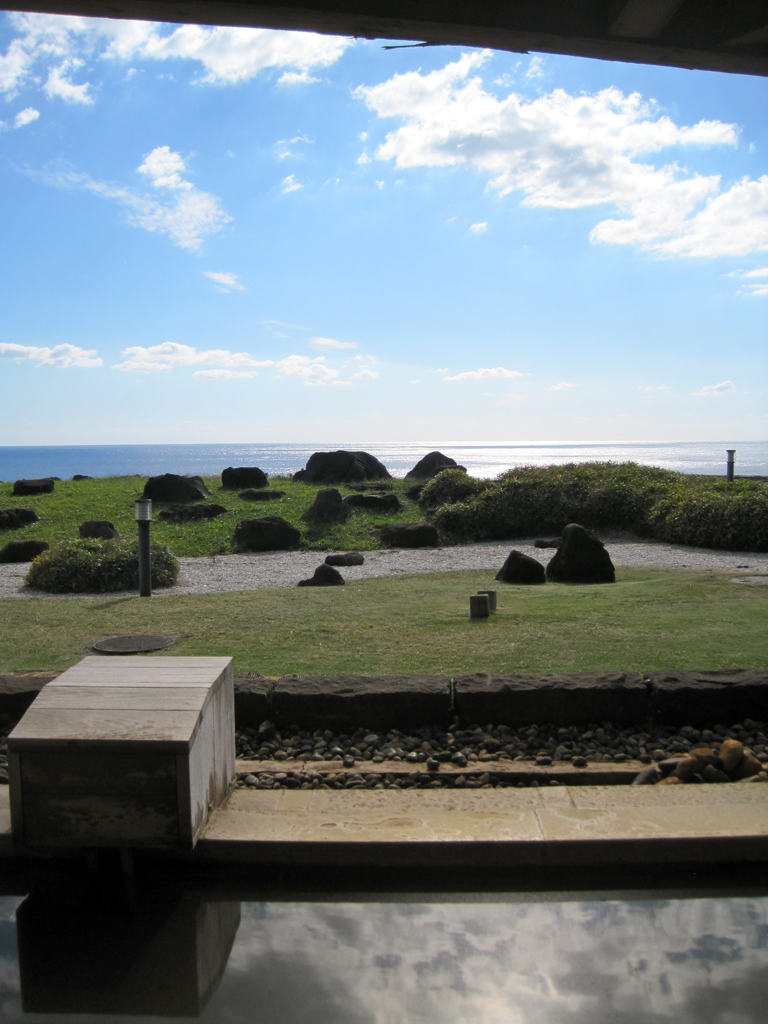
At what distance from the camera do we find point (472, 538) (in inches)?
648

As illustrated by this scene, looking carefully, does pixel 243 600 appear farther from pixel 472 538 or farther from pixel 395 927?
pixel 472 538

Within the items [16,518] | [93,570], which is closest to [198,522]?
[16,518]

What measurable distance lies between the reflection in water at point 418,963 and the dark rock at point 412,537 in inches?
488

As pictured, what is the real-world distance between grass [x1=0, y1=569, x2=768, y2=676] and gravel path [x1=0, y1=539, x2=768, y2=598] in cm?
222

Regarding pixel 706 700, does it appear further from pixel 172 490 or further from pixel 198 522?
pixel 172 490

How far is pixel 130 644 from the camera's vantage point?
20.7 ft

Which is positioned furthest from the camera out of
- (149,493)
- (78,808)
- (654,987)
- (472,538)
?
(149,493)

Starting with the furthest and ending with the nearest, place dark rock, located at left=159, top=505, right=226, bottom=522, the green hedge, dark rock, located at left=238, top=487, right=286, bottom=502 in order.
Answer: dark rock, located at left=238, top=487, right=286, bottom=502 < dark rock, located at left=159, top=505, right=226, bottom=522 < the green hedge

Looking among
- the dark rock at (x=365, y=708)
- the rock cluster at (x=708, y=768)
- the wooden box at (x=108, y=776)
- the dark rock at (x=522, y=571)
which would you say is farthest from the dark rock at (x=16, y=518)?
the rock cluster at (x=708, y=768)

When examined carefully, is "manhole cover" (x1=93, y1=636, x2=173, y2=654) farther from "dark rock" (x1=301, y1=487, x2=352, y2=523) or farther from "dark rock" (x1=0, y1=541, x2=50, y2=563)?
"dark rock" (x1=301, y1=487, x2=352, y2=523)

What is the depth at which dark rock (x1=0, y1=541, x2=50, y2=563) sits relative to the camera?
13750 millimetres

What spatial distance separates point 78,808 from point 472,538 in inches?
541

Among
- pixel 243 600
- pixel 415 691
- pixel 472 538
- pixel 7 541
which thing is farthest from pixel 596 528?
pixel 415 691

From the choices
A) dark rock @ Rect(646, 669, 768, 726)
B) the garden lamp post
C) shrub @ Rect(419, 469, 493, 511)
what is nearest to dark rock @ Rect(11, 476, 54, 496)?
shrub @ Rect(419, 469, 493, 511)
